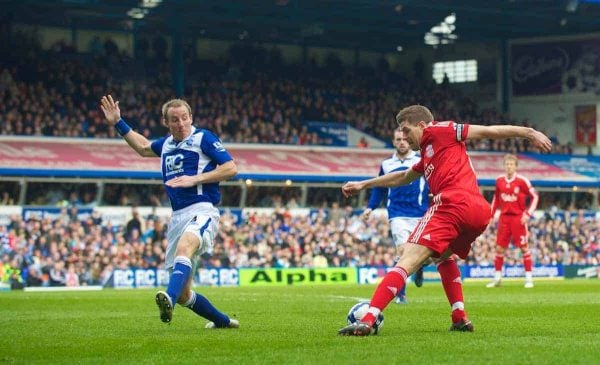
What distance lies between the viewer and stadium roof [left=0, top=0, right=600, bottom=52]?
45.9 metres

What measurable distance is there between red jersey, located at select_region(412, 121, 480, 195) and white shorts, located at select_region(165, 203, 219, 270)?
7.92 feet

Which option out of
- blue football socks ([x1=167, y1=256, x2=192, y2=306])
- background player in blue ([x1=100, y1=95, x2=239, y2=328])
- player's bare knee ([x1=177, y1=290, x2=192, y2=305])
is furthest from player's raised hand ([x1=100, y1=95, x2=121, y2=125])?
player's bare knee ([x1=177, y1=290, x2=192, y2=305])

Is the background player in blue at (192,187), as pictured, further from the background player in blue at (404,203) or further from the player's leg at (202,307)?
the background player in blue at (404,203)

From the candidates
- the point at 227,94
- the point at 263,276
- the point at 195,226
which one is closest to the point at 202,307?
the point at 195,226

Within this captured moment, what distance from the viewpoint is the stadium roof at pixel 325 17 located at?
4588 centimetres

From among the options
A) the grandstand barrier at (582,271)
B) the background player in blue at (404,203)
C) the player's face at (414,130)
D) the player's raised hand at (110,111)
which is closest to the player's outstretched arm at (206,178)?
the player's raised hand at (110,111)

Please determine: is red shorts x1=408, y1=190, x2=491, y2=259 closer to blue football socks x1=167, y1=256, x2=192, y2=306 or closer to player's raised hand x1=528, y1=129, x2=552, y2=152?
player's raised hand x1=528, y1=129, x2=552, y2=152

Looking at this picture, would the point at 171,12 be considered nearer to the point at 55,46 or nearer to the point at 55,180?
the point at 55,46

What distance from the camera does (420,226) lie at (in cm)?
1072

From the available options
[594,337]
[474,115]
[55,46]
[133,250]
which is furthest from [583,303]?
[474,115]

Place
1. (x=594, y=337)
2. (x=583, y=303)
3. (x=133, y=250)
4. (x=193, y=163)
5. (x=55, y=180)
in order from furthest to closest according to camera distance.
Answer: (x=55, y=180), (x=133, y=250), (x=583, y=303), (x=193, y=163), (x=594, y=337)

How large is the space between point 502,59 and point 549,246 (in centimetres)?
1780

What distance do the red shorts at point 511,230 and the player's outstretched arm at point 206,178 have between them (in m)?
14.8

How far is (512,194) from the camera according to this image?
2564 cm
